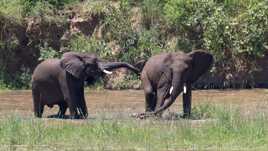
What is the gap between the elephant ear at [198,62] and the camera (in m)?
22.2

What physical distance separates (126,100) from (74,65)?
7.59 meters

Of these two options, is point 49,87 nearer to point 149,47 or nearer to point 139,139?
point 139,139

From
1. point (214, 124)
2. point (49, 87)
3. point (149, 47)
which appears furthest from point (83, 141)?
point (149, 47)

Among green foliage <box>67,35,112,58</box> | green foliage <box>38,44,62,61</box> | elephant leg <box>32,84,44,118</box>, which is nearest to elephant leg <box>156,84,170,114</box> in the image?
elephant leg <box>32,84,44,118</box>

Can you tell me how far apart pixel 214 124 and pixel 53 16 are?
65.6 feet

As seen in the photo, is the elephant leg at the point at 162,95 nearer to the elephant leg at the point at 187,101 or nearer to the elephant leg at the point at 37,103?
the elephant leg at the point at 187,101

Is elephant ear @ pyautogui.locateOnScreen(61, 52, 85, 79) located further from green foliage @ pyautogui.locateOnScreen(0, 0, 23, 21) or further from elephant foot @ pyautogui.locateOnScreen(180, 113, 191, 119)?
green foliage @ pyautogui.locateOnScreen(0, 0, 23, 21)

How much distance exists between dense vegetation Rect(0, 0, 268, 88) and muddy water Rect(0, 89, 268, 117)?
2326mm

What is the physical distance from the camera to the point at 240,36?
112 feet

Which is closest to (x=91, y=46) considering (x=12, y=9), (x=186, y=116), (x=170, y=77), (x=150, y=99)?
(x=12, y=9)

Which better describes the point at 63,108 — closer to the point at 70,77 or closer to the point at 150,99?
the point at 70,77

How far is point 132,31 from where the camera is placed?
117ft

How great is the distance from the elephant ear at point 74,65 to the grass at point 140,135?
9.11ft

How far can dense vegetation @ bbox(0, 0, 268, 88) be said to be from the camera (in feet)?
112
